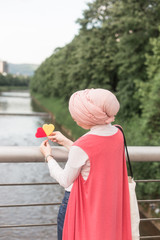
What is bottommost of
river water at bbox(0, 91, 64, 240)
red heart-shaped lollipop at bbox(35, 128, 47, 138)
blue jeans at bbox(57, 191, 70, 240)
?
river water at bbox(0, 91, 64, 240)

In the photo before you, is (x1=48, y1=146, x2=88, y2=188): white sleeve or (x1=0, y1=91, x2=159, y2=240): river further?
(x1=0, y1=91, x2=159, y2=240): river

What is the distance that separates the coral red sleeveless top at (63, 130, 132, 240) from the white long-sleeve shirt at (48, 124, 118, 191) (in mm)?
21

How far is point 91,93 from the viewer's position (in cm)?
159

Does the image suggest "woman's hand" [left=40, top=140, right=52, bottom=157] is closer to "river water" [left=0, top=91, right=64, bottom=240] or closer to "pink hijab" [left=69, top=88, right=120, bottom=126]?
"pink hijab" [left=69, top=88, right=120, bottom=126]

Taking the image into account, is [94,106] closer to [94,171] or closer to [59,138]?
[94,171]

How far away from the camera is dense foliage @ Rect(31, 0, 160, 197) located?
37.3 feet

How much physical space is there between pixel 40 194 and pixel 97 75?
27.0 ft

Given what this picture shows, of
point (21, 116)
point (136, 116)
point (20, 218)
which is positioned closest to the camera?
point (20, 218)

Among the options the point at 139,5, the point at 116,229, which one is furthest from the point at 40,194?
the point at 116,229

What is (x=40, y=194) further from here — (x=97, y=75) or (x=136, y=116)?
(x=97, y=75)

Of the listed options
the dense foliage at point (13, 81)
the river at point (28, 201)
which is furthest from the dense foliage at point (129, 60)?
the dense foliage at point (13, 81)

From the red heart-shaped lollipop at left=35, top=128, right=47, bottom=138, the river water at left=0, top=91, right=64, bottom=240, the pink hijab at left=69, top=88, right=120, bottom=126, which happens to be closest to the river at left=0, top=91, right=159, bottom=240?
the river water at left=0, top=91, right=64, bottom=240

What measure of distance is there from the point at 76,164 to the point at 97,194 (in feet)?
0.58

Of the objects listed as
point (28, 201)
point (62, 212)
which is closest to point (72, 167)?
point (62, 212)
